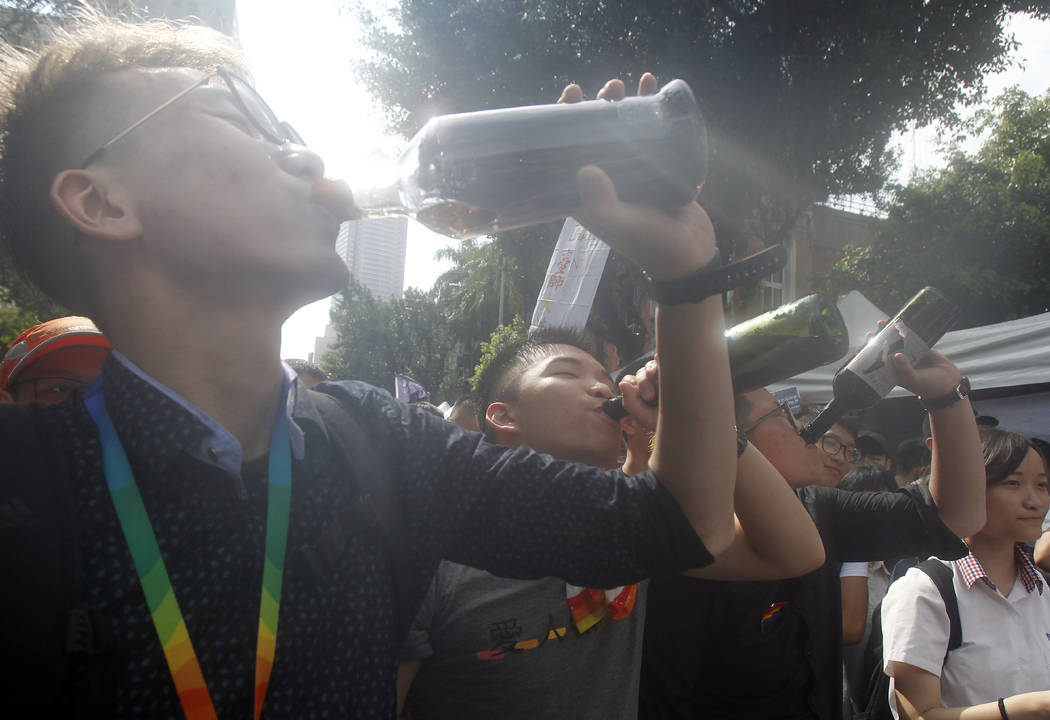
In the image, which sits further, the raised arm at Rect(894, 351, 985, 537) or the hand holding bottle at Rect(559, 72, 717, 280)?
the raised arm at Rect(894, 351, 985, 537)

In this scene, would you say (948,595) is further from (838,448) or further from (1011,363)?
(1011,363)

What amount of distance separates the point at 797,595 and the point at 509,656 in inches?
42.7

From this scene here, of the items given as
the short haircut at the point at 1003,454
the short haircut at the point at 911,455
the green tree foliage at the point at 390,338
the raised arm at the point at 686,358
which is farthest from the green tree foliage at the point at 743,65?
the green tree foliage at the point at 390,338

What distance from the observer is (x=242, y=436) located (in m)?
1.12

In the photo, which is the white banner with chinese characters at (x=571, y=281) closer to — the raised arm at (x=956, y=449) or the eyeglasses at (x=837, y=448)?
the eyeglasses at (x=837, y=448)

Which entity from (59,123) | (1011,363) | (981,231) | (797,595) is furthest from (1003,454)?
(981,231)

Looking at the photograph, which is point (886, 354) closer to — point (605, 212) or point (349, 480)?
point (605, 212)

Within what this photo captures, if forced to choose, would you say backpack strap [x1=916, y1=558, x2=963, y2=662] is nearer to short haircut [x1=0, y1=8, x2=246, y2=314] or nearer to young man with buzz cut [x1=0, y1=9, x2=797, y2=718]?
young man with buzz cut [x1=0, y1=9, x2=797, y2=718]

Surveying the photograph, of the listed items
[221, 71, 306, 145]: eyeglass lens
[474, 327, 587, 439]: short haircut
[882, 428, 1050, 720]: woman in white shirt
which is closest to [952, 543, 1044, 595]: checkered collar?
[882, 428, 1050, 720]: woman in white shirt

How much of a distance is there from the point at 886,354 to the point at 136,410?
2.24m

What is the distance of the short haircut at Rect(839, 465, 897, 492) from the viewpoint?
180 inches

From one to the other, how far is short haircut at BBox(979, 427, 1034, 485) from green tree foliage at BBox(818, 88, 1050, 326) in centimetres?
1707

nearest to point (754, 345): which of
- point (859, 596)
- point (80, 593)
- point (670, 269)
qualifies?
point (670, 269)

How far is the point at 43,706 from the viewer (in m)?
0.74
